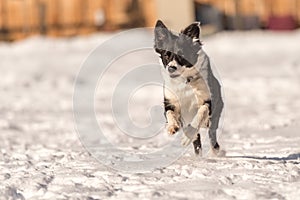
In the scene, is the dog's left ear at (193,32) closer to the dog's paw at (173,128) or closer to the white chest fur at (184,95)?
the white chest fur at (184,95)

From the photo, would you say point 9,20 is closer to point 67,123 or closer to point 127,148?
point 67,123

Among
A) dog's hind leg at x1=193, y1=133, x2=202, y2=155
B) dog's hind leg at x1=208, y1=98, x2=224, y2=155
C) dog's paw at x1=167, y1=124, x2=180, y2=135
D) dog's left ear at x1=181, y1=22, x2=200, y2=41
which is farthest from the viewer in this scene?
dog's hind leg at x1=193, y1=133, x2=202, y2=155

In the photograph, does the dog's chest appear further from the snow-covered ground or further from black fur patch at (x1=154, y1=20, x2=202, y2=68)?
the snow-covered ground

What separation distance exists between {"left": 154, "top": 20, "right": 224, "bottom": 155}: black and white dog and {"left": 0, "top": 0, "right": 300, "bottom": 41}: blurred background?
15.2 metres

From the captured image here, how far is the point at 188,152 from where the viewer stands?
7273 millimetres

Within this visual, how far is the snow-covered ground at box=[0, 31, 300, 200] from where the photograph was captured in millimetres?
5602

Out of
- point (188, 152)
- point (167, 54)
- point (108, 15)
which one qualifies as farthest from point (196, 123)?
point (108, 15)

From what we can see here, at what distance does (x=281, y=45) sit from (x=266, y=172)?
13.6 metres

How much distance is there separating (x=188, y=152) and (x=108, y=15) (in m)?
14.9

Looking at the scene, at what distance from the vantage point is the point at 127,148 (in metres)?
8.03

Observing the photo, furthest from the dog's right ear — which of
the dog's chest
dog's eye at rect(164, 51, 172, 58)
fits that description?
the dog's chest

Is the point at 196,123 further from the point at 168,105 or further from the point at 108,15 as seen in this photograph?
the point at 108,15

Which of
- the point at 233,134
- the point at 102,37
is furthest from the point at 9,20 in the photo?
the point at 233,134

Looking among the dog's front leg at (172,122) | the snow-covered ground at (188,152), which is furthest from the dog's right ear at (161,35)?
the snow-covered ground at (188,152)
